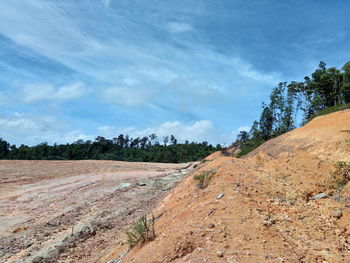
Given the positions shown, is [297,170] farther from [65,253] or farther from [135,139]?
[135,139]

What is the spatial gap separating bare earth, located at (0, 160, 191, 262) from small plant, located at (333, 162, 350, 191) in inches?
203

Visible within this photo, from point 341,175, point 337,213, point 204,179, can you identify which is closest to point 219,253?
point 337,213

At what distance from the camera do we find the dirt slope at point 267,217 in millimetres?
3947

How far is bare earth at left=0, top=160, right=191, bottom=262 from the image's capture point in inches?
295

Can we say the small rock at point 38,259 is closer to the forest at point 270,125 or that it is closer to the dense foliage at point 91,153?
the forest at point 270,125

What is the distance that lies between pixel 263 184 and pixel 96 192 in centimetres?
994

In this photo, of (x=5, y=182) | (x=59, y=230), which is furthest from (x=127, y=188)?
(x=5, y=182)

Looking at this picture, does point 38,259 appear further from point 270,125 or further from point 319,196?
point 270,125

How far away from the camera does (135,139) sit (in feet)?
309

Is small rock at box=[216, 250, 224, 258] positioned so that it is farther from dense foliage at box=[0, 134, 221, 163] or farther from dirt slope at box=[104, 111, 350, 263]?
dense foliage at box=[0, 134, 221, 163]

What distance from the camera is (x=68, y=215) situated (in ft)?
34.6

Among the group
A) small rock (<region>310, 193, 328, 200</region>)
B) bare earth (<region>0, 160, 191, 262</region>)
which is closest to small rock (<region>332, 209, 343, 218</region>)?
small rock (<region>310, 193, 328, 200</region>)

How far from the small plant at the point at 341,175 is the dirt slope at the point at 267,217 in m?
0.13

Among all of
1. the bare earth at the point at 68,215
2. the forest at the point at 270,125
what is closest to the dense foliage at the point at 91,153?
the forest at the point at 270,125
